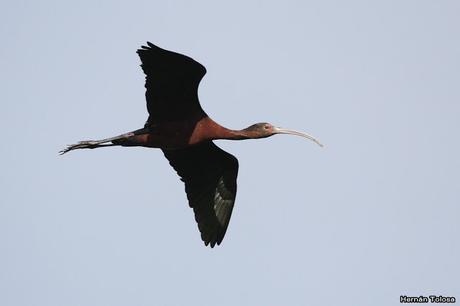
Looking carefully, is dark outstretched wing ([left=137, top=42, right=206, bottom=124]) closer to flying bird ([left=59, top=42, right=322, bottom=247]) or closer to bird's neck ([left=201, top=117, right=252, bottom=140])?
flying bird ([left=59, top=42, right=322, bottom=247])

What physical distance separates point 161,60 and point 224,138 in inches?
98.0

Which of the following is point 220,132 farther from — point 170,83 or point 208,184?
point 208,184

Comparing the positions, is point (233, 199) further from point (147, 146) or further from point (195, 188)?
point (147, 146)

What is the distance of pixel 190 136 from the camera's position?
778 inches

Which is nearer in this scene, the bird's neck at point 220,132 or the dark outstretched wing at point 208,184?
the bird's neck at point 220,132

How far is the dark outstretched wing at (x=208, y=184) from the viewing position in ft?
70.1

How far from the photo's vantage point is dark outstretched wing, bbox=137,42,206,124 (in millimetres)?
18516

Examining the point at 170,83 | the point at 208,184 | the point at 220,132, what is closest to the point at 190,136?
the point at 220,132

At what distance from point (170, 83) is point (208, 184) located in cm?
330

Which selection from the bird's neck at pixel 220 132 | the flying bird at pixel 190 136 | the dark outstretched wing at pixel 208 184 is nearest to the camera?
the flying bird at pixel 190 136

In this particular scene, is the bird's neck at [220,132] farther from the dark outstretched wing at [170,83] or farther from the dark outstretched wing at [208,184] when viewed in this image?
the dark outstretched wing at [208,184]

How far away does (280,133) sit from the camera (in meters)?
20.9

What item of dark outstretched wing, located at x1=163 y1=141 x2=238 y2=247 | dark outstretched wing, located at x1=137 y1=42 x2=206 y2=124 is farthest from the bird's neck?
dark outstretched wing, located at x1=163 y1=141 x2=238 y2=247

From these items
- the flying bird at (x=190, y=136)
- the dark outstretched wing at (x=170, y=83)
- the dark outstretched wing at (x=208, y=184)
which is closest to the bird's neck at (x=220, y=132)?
the flying bird at (x=190, y=136)
